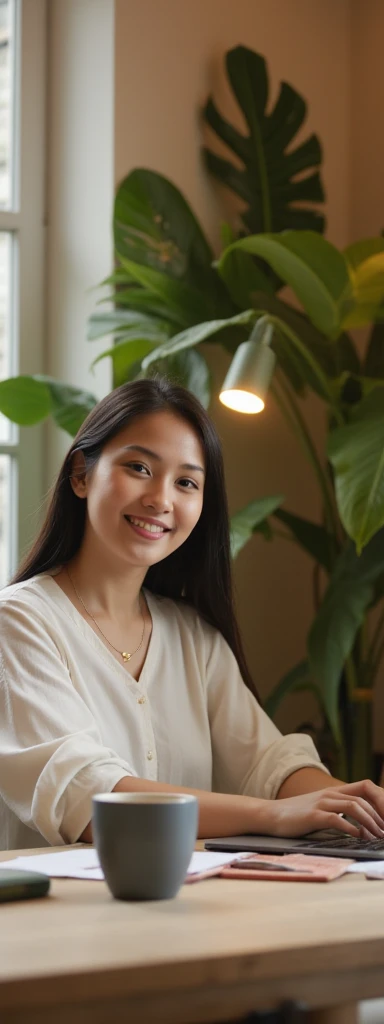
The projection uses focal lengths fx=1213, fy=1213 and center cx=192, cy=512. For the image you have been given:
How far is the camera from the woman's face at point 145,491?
69.4 inches

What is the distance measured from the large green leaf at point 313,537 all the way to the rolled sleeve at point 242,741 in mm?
717

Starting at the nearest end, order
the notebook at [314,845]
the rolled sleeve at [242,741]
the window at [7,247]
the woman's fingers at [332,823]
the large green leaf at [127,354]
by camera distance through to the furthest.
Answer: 1. the notebook at [314,845]
2. the woman's fingers at [332,823]
3. the rolled sleeve at [242,741]
4. the large green leaf at [127,354]
5. the window at [7,247]

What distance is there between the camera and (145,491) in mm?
1768

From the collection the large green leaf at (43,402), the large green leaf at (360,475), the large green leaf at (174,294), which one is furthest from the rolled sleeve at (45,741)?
the large green leaf at (174,294)

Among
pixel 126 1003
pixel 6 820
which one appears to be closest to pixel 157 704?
pixel 6 820

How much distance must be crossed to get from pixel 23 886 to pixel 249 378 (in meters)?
1.25

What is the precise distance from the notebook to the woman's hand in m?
0.02

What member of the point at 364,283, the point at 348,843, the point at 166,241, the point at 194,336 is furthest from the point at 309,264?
the point at 348,843

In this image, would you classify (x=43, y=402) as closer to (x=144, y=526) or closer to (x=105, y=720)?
(x=144, y=526)

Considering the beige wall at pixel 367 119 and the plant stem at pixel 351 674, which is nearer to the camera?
the plant stem at pixel 351 674

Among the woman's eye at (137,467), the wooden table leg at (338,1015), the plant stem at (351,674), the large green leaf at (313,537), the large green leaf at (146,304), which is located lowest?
the plant stem at (351,674)

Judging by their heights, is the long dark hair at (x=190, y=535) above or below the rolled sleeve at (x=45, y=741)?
above

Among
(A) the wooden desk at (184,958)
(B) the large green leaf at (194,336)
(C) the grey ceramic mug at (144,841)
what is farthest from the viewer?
(B) the large green leaf at (194,336)

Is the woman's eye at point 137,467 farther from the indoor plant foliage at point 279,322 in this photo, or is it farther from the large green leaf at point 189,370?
the large green leaf at point 189,370
